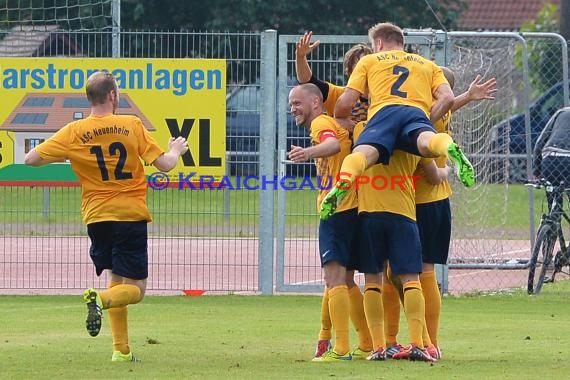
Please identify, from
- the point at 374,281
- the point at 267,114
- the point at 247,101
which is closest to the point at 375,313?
the point at 374,281

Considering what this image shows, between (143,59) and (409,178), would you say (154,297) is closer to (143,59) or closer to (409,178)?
(143,59)

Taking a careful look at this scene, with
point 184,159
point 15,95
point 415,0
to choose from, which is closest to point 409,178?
point 184,159

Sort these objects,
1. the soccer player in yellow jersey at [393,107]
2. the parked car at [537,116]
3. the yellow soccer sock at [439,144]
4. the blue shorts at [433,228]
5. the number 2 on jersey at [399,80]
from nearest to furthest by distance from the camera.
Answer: the yellow soccer sock at [439,144], the soccer player in yellow jersey at [393,107], the number 2 on jersey at [399,80], the blue shorts at [433,228], the parked car at [537,116]

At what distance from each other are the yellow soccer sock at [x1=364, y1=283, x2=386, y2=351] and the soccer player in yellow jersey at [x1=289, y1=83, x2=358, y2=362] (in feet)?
0.47

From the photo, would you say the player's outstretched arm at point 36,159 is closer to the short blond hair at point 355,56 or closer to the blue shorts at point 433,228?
the short blond hair at point 355,56

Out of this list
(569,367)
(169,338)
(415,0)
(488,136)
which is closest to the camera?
(569,367)

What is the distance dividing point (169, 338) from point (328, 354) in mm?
1890

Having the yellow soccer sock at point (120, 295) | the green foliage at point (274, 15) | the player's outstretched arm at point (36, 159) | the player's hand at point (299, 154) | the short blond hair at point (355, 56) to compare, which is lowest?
the yellow soccer sock at point (120, 295)

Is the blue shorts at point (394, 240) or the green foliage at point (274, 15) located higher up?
the green foliage at point (274, 15)

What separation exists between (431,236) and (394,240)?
26.8 inches

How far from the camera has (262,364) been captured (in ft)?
29.7

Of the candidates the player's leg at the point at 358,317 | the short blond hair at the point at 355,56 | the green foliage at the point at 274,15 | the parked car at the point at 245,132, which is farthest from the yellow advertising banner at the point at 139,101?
the green foliage at the point at 274,15

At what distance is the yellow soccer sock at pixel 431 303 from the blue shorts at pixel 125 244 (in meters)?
1.91

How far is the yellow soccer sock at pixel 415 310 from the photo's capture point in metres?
8.88
